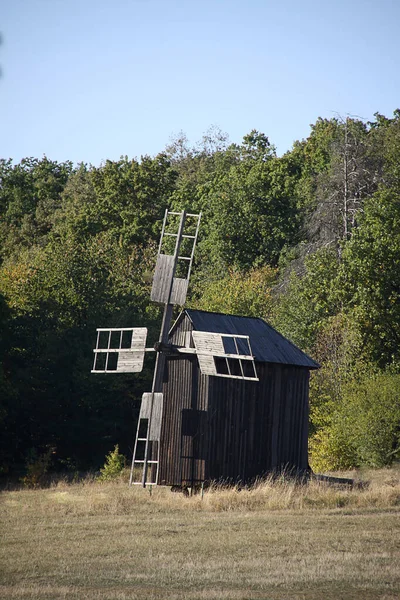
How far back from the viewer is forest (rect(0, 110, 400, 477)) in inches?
1577

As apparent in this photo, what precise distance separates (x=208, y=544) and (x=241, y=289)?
3351 cm

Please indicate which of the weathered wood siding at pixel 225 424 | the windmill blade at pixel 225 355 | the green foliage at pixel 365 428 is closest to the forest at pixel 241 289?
the green foliage at pixel 365 428

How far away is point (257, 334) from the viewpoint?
3048 centimetres

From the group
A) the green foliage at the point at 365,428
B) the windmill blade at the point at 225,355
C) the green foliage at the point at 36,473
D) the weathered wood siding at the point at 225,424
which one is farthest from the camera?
the green foliage at the point at 36,473

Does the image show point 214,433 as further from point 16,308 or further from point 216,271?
point 216,271

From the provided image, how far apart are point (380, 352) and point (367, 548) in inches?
935

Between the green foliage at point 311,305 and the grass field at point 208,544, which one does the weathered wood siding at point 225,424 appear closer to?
the grass field at point 208,544

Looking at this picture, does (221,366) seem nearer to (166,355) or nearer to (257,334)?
(166,355)

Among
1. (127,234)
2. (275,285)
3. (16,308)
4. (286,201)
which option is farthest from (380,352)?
(127,234)

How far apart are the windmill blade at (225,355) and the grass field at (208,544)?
357 cm

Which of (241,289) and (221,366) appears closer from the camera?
(221,366)

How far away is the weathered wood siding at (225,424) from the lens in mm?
28109

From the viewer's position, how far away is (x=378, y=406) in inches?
1389

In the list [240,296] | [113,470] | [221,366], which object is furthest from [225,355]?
[240,296]
